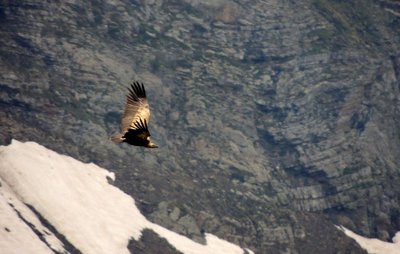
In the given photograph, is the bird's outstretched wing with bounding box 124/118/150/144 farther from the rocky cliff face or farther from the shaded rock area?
the rocky cliff face

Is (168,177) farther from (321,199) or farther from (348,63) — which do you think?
(348,63)

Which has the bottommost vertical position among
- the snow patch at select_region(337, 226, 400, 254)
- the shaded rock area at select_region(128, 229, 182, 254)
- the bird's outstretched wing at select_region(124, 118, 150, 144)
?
the snow patch at select_region(337, 226, 400, 254)

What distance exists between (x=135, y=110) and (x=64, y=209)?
68964 millimetres

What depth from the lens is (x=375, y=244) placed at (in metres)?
125

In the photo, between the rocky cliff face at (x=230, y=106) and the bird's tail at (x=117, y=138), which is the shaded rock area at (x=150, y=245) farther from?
the bird's tail at (x=117, y=138)

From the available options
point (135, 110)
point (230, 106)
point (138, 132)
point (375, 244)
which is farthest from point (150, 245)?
point (138, 132)

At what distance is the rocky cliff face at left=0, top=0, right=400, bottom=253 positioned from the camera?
11875 cm

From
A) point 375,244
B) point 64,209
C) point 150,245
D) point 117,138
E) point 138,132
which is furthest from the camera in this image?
point 375,244

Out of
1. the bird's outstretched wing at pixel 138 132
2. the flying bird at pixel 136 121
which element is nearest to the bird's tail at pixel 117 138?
the flying bird at pixel 136 121

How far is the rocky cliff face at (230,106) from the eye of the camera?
4675 inches

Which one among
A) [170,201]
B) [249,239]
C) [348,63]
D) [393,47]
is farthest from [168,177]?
[393,47]

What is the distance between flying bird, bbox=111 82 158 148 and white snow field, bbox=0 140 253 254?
5552 cm

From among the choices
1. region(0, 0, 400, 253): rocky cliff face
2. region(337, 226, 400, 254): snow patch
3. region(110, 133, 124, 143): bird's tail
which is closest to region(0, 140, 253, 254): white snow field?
region(0, 0, 400, 253): rocky cliff face

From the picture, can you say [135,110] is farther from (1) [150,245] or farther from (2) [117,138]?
(1) [150,245]
